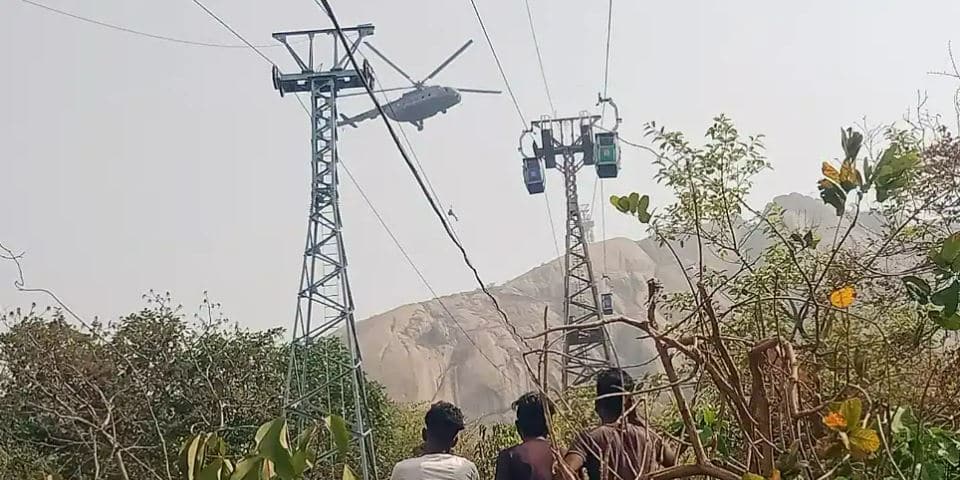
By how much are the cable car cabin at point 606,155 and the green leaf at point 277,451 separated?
1279 cm

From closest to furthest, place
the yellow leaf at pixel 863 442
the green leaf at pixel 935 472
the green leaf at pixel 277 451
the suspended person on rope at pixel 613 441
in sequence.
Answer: the yellow leaf at pixel 863 442
the green leaf at pixel 277 451
the green leaf at pixel 935 472
the suspended person on rope at pixel 613 441

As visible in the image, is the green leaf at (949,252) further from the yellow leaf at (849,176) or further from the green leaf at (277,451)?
the green leaf at (277,451)

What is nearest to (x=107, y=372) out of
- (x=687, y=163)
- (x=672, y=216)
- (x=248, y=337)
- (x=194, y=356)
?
(x=194, y=356)

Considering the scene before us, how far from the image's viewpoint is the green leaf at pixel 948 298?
2070 mm

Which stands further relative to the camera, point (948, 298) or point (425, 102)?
point (425, 102)

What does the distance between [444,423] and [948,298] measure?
5.88ft

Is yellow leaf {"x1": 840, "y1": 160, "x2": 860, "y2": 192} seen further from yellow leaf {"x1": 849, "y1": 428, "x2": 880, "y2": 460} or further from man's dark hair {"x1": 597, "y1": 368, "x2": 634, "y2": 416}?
man's dark hair {"x1": 597, "y1": 368, "x2": 634, "y2": 416}

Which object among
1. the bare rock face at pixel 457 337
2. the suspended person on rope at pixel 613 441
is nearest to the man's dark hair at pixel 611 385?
the suspended person on rope at pixel 613 441

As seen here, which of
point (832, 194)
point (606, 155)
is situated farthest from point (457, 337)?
point (832, 194)

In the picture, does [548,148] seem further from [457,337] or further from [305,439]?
[457,337]

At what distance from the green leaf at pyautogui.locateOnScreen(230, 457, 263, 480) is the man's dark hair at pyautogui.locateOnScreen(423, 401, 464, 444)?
59.6 inches

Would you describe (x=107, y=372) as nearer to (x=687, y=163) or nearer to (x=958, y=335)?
(x=687, y=163)

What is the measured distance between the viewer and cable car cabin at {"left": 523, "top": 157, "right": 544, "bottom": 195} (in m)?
14.1

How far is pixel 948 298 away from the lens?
208 cm
